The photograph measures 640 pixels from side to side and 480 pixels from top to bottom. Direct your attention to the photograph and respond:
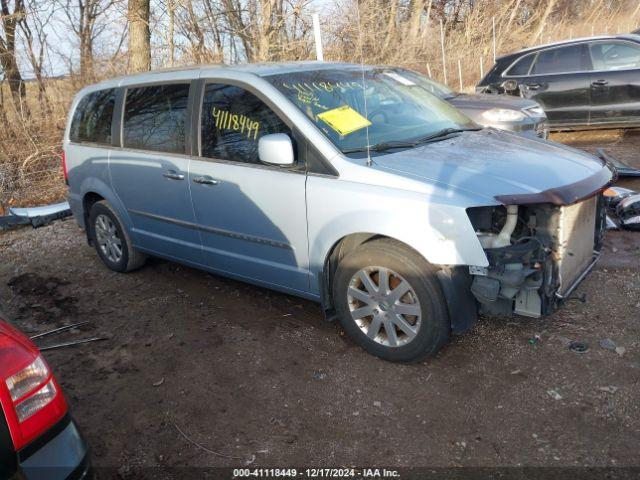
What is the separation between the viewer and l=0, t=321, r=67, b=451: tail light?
74.7 inches

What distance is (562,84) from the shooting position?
30.3 feet

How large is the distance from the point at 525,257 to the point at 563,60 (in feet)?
25.2

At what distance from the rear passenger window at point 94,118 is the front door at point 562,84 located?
7191 mm

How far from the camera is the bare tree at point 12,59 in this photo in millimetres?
11014

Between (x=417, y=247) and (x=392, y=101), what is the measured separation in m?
1.50

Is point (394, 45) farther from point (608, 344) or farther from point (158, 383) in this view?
point (158, 383)

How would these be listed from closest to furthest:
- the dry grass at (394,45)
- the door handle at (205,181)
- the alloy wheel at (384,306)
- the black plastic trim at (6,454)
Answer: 1. the black plastic trim at (6,454)
2. the alloy wheel at (384,306)
3. the door handle at (205,181)
4. the dry grass at (394,45)

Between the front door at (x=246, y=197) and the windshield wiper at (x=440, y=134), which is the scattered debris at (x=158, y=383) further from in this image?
the windshield wiper at (x=440, y=134)

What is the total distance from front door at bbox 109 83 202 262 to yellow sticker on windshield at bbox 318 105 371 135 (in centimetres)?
123

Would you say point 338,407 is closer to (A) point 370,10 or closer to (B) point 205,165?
(B) point 205,165

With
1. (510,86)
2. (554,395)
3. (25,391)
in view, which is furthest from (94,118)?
(510,86)

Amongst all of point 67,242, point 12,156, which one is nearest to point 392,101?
point 67,242

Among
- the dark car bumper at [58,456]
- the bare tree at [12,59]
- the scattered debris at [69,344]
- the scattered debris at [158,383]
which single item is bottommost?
the scattered debris at [158,383]

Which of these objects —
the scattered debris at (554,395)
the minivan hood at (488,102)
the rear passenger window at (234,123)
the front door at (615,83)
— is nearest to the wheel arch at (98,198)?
the rear passenger window at (234,123)
